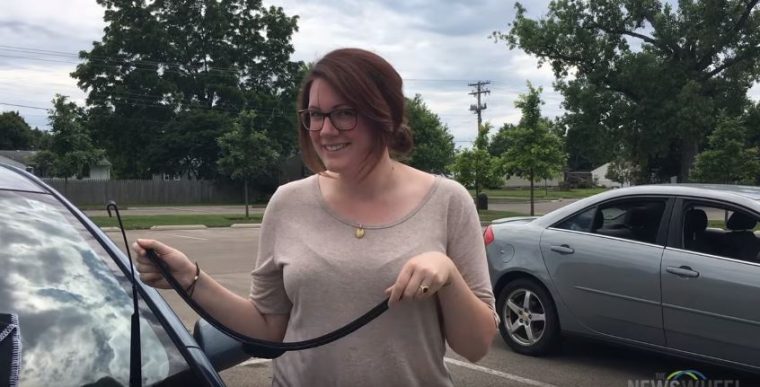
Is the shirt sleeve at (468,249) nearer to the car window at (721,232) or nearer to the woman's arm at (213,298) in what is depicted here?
the woman's arm at (213,298)

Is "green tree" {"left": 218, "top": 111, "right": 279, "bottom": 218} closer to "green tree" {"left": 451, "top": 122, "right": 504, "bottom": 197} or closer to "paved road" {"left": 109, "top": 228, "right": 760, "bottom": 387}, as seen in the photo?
"green tree" {"left": 451, "top": 122, "right": 504, "bottom": 197}

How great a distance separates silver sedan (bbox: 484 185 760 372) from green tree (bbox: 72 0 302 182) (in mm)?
43037

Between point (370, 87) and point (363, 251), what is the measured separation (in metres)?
0.41

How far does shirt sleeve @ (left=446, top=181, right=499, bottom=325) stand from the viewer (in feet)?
5.83

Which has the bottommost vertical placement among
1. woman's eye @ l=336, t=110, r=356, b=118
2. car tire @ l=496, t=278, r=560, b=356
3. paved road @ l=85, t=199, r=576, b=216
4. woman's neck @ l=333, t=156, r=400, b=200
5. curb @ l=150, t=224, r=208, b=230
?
paved road @ l=85, t=199, r=576, b=216

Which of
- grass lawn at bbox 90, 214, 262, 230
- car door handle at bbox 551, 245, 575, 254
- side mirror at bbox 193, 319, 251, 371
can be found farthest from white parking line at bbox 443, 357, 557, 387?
grass lawn at bbox 90, 214, 262, 230

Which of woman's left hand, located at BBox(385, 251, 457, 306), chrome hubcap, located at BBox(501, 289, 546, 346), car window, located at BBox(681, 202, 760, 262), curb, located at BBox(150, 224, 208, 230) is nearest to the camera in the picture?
woman's left hand, located at BBox(385, 251, 457, 306)

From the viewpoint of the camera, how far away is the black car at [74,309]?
1.76 meters

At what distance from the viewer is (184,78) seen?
167 ft

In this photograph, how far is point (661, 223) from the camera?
537cm

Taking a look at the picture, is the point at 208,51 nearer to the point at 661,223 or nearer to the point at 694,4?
the point at 694,4

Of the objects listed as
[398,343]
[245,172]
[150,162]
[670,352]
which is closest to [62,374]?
[398,343]

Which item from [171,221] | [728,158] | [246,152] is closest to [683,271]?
[171,221]

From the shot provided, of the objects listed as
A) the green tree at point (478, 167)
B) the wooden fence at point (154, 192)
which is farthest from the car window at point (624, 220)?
the wooden fence at point (154, 192)
